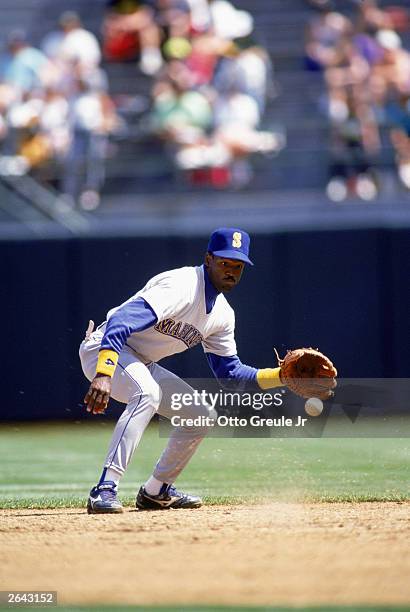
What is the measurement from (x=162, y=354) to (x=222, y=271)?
0.63 m

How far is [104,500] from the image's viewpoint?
19.8 feet

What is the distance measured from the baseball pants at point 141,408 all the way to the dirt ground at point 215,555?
0.30 m

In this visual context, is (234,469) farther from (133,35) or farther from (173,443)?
(133,35)

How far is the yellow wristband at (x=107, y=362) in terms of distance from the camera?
18.6ft

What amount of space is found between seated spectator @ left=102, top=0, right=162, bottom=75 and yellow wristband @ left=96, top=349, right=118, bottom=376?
749cm

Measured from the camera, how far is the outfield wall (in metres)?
10.8

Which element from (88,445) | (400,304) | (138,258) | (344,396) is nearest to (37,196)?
(138,258)

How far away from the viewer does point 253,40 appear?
12.8 metres

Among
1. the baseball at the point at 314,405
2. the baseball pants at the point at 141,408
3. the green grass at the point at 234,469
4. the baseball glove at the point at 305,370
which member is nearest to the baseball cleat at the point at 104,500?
the baseball pants at the point at 141,408

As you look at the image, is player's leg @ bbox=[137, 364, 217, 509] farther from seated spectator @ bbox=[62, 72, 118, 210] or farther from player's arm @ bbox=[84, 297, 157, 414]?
seated spectator @ bbox=[62, 72, 118, 210]

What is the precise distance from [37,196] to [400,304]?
3776mm

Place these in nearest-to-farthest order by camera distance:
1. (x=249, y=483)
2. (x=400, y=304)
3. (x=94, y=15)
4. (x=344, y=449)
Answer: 1. (x=249, y=483)
2. (x=344, y=449)
3. (x=400, y=304)
4. (x=94, y=15)

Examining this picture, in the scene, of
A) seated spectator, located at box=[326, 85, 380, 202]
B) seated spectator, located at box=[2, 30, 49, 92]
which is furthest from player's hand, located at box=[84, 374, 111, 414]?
seated spectator, located at box=[2, 30, 49, 92]

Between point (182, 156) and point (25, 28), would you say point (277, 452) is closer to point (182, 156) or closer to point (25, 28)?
point (182, 156)
